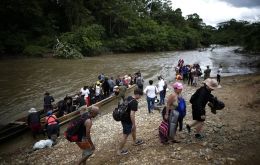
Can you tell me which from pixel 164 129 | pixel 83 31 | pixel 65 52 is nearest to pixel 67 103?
pixel 164 129

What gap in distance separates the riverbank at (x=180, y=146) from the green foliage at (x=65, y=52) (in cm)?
3558

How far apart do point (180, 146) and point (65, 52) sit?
41.3 m

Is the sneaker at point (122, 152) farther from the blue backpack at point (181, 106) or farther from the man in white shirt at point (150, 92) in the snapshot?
the man in white shirt at point (150, 92)

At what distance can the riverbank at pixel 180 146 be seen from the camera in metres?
7.40

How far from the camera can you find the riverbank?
740 centimetres

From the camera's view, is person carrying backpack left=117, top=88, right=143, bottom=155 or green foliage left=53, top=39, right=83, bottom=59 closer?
person carrying backpack left=117, top=88, right=143, bottom=155

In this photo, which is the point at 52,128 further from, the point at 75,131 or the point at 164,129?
the point at 164,129

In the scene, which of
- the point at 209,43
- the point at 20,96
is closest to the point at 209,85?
the point at 20,96

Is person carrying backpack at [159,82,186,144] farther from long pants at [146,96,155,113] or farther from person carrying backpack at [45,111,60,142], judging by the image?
person carrying backpack at [45,111,60,142]

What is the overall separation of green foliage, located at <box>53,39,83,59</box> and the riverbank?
117 ft

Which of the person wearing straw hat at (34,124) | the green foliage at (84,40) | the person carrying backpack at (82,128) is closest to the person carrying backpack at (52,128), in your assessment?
the person wearing straw hat at (34,124)

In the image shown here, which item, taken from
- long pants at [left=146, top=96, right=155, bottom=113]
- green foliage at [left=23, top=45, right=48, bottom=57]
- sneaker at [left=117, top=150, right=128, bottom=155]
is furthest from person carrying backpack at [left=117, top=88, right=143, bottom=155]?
green foliage at [left=23, top=45, right=48, bottom=57]

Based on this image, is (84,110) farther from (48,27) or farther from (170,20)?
(170,20)

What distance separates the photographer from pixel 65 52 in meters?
46.7
